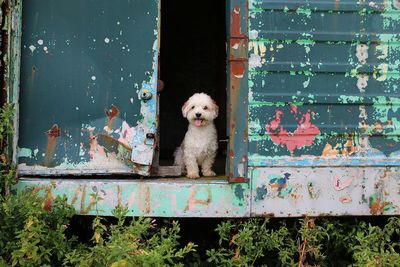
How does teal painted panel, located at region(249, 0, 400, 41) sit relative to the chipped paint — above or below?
above

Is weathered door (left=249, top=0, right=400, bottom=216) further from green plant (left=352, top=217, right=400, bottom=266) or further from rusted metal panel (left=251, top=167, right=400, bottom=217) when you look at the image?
green plant (left=352, top=217, right=400, bottom=266)

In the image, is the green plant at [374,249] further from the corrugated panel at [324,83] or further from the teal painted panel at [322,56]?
the teal painted panel at [322,56]

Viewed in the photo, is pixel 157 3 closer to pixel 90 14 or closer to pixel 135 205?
pixel 90 14

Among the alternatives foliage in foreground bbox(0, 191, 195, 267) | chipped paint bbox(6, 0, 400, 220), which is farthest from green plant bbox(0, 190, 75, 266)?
chipped paint bbox(6, 0, 400, 220)

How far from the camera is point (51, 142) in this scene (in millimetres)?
4215

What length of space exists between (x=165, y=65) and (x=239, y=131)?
2984 mm

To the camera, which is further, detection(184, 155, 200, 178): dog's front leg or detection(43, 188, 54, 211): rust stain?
detection(184, 155, 200, 178): dog's front leg

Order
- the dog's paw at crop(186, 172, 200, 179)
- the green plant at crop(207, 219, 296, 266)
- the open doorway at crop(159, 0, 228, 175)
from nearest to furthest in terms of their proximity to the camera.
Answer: the green plant at crop(207, 219, 296, 266) < the dog's paw at crop(186, 172, 200, 179) < the open doorway at crop(159, 0, 228, 175)

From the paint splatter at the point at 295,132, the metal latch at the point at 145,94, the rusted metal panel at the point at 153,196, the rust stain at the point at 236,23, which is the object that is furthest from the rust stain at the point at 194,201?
the rust stain at the point at 236,23

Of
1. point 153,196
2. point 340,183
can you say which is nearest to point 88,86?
point 153,196

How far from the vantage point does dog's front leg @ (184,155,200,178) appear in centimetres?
472

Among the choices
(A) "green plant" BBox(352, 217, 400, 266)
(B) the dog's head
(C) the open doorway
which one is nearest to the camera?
(A) "green plant" BBox(352, 217, 400, 266)

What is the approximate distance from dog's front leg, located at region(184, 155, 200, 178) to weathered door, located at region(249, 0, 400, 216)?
2.47 ft

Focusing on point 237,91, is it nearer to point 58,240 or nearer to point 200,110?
point 200,110
